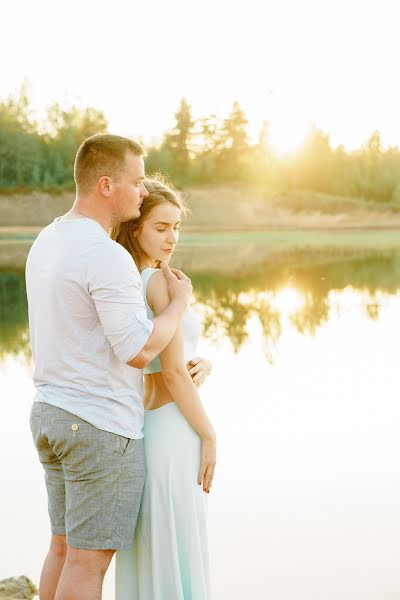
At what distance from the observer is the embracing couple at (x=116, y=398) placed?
2.35 m

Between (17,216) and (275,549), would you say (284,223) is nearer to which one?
(17,216)

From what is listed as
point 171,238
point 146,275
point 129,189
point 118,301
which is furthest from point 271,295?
point 118,301

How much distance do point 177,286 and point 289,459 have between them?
334cm

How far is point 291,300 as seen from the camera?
14.9 metres

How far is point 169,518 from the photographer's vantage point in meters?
2.65

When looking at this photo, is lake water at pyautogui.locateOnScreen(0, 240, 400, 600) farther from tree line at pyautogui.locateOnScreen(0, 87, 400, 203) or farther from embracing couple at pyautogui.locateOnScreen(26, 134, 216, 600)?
tree line at pyautogui.locateOnScreen(0, 87, 400, 203)

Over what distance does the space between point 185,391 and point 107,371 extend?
0.30m

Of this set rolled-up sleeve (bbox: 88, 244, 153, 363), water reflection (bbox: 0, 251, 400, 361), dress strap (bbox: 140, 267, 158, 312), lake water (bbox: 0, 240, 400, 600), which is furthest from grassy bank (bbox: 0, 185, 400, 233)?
rolled-up sleeve (bbox: 88, 244, 153, 363)

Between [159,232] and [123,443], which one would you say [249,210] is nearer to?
[159,232]

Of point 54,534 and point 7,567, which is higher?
point 54,534

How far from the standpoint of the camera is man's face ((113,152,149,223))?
2.46 meters

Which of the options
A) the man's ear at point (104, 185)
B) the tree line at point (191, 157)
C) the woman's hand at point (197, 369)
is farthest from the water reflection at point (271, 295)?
the tree line at point (191, 157)

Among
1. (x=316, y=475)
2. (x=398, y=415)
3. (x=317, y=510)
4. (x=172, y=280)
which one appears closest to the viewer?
(x=172, y=280)

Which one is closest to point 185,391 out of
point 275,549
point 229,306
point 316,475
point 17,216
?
point 275,549
